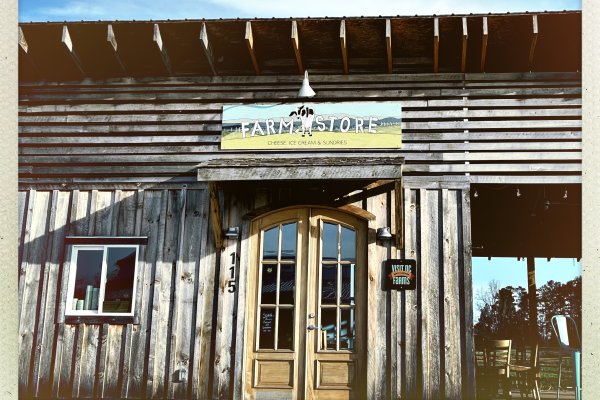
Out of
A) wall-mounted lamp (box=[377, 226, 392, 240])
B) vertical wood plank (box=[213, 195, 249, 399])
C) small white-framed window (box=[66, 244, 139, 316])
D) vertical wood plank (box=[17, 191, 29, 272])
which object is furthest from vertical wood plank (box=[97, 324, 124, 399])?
wall-mounted lamp (box=[377, 226, 392, 240])

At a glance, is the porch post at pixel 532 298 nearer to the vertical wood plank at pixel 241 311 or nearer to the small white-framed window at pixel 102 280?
the vertical wood plank at pixel 241 311

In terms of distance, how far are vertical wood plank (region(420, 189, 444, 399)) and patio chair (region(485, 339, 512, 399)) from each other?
8.29 ft

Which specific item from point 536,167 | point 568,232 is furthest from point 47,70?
point 568,232

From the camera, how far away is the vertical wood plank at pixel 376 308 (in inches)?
323

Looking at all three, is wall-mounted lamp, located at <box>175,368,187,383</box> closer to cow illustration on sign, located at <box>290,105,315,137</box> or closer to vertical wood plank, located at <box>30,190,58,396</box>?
vertical wood plank, located at <box>30,190,58,396</box>

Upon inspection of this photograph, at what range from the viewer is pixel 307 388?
828 centimetres

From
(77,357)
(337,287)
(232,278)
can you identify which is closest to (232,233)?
(232,278)

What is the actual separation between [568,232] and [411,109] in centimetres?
514

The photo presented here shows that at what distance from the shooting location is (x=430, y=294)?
27.6ft

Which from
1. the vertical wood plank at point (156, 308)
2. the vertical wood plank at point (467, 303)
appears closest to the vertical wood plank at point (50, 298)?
the vertical wood plank at point (156, 308)

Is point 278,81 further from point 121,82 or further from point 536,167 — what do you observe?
point 536,167

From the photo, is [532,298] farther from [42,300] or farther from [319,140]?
[42,300]

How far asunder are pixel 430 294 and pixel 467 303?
18.7 inches

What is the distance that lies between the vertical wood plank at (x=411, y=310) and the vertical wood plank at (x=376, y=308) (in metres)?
0.27
